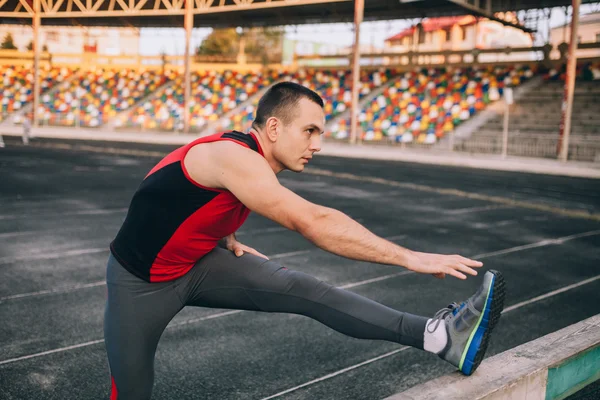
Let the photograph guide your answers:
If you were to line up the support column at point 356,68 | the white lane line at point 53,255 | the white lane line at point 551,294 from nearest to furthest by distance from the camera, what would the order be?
the white lane line at point 551,294
the white lane line at point 53,255
the support column at point 356,68

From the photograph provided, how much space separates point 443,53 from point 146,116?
1854cm

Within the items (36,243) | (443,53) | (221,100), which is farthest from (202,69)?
(36,243)

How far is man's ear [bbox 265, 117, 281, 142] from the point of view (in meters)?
2.90

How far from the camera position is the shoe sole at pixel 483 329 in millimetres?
2916

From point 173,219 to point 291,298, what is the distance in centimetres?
76

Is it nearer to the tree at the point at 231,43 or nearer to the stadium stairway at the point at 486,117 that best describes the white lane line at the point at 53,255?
the stadium stairway at the point at 486,117

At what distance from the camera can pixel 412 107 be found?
31781 mm

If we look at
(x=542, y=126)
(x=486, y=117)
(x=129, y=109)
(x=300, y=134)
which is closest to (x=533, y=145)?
(x=542, y=126)

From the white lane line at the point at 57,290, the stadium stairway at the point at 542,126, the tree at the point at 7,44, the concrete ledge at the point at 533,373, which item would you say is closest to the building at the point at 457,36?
the stadium stairway at the point at 542,126

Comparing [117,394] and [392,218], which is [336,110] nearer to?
[392,218]

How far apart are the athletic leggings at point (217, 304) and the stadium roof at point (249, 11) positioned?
27219 millimetres

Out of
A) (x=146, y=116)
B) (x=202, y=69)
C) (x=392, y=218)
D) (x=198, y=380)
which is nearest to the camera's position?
(x=198, y=380)

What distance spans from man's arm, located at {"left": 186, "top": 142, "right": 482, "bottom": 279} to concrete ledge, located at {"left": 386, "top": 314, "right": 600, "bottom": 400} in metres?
0.58

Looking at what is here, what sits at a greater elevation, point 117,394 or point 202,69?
point 202,69
